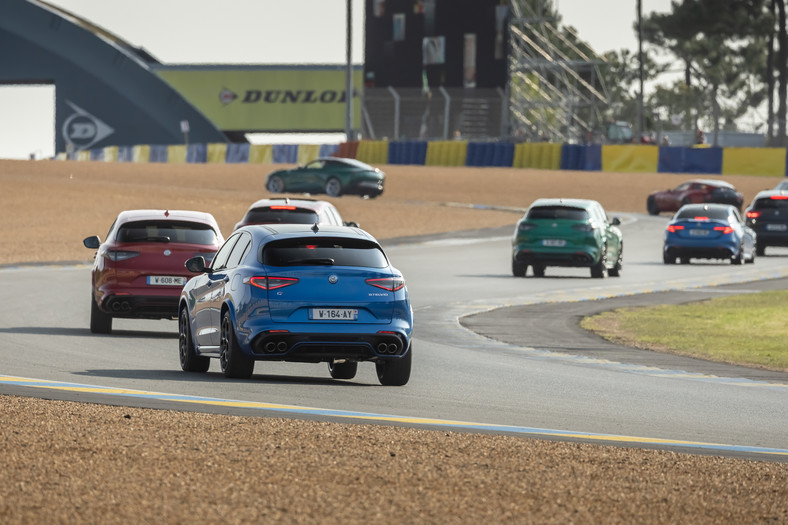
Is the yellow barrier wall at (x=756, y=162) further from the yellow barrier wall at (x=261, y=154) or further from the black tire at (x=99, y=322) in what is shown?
the black tire at (x=99, y=322)

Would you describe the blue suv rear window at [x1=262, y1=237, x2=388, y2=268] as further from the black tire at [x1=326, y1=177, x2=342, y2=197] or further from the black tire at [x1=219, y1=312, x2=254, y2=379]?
the black tire at [x1=326, y1=177, x2=342, y2=197]

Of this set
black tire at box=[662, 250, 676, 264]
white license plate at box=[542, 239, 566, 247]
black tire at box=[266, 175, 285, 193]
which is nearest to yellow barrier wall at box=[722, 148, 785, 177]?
black tire at box=[266, 175, 285, 193]

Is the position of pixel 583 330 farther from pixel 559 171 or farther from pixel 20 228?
pixel 559 171

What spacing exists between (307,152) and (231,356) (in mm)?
63631

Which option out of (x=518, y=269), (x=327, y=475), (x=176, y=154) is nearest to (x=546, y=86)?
(x=176, y=154)

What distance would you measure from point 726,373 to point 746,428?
4.47 metres

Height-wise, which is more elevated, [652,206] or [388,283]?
[388,283]

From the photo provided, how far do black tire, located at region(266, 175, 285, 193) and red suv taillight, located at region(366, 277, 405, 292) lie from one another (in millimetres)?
44394

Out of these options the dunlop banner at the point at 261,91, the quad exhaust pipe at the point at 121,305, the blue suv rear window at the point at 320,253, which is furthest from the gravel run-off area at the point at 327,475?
the dunlop banner at the point at 261,91

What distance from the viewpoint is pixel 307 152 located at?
3041 inches

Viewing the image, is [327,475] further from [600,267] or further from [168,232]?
[600,267]

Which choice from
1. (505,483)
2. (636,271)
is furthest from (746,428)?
(636,271)

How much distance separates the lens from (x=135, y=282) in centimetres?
A: 1823

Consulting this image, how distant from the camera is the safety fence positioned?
212 ft
